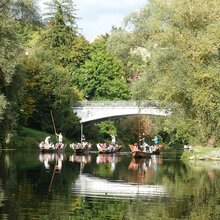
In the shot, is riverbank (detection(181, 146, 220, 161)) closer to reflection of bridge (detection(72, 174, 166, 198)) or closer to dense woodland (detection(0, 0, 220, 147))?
dense woodland (detection(0, 0, 220, 147))

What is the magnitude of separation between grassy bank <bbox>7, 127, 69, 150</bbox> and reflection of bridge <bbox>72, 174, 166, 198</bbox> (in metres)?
38.4

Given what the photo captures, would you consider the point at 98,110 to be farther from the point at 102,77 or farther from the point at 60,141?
the point at 60,141

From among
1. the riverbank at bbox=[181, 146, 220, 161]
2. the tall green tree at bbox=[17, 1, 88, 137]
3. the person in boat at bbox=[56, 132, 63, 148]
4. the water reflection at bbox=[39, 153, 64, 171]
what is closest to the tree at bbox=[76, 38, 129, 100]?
the tall green tree at bbox=[17, 1, 88, 137]

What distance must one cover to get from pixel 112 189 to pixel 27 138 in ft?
149

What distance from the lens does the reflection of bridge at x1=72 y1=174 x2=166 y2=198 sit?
75.5 feet

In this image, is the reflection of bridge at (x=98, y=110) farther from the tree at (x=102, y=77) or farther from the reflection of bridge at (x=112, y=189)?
the reflection of bridge at (x=112, y=189)

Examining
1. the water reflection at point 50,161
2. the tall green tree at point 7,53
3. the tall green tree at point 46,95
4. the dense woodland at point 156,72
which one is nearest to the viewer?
the water reflection at point 50,161

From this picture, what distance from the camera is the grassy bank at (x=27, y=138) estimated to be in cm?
6636

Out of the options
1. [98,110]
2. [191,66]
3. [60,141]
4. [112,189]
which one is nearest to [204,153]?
[191,66]

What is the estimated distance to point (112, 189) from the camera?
24.7 meters

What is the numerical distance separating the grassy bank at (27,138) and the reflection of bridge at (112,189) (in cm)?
3845

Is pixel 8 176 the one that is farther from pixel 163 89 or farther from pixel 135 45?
pixel 135 45

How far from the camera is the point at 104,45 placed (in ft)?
314

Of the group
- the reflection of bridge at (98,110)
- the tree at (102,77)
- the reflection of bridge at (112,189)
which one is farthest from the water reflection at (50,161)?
the tree at (102,77)
